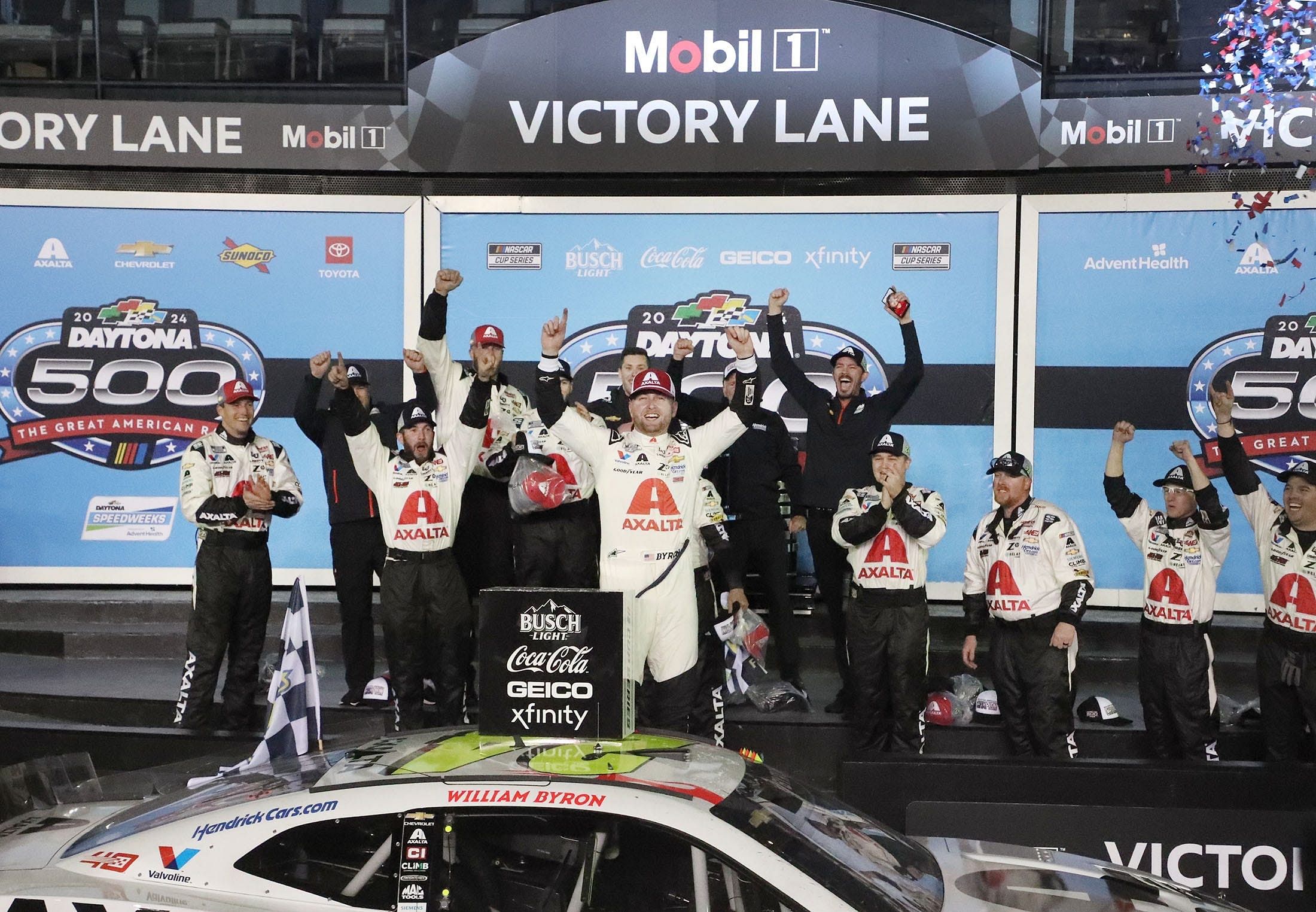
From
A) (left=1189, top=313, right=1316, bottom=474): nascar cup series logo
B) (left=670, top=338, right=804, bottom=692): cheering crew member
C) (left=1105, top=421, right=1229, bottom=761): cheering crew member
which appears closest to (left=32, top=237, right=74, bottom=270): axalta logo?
(left=670, top=338, right=804, bottom=692): cheering crew member

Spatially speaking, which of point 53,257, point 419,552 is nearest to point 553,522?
point 419,552

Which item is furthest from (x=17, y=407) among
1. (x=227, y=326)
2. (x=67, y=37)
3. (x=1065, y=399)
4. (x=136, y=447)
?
(x=1065, y=399)

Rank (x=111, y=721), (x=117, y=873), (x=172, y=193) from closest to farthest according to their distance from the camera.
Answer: (x=117, y=873), (x=111, y=721), (x=172, y=193)

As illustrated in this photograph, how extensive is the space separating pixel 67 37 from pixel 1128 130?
770 cm

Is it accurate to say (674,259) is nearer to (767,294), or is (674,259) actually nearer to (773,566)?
(767,294)

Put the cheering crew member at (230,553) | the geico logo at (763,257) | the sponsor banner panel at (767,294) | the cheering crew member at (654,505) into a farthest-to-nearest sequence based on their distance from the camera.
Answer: the geico logo at (763,257)
the sponsor banner panel at (767,294)
the cheering crew member at (230,553)
the cheering crew member at (654,505)

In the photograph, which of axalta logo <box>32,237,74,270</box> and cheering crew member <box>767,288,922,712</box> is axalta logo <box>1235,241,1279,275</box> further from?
axalta logo <box>32,237,74,270</box>

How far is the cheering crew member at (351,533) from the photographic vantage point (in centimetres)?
746

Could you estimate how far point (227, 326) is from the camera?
9.31 m

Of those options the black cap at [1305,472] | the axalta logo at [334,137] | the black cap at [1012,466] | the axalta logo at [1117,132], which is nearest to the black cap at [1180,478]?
the black cap at [1305,472]

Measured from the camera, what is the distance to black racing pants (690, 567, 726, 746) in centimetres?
636

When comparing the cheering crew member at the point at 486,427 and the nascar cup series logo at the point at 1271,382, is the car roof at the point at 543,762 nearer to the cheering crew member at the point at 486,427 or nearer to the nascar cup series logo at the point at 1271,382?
the cheering crew member at the point at 486,427

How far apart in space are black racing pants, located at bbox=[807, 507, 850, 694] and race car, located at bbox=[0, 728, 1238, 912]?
344cm

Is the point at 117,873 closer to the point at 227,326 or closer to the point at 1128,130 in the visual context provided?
the point at 227,326
